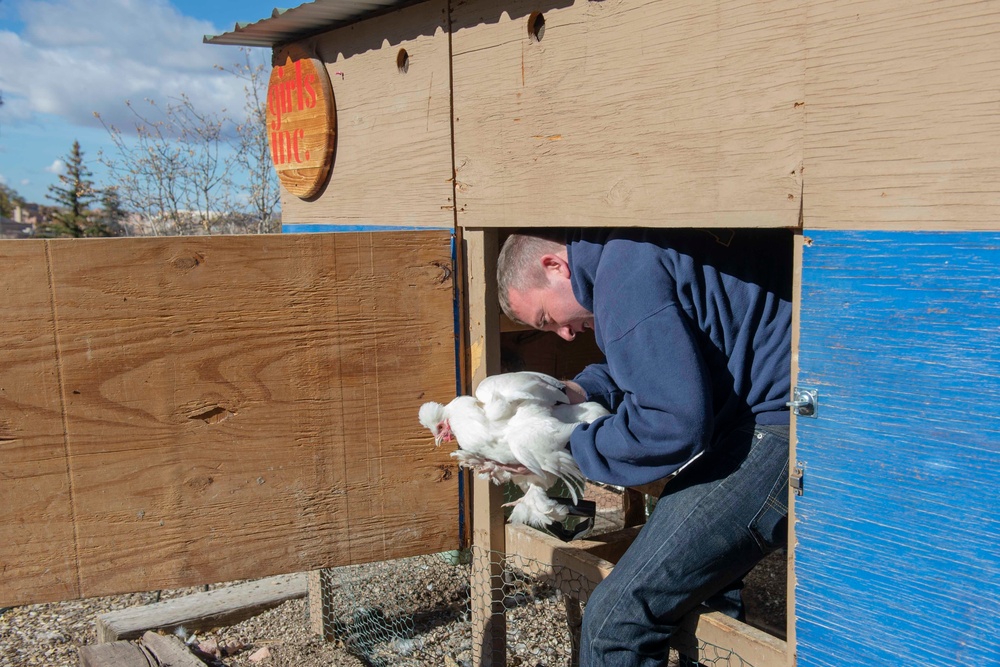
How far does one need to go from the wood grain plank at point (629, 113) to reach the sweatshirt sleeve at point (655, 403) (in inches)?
9.3

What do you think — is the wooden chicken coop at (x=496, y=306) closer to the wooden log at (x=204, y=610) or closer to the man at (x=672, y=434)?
the man at (x=672, y=434)

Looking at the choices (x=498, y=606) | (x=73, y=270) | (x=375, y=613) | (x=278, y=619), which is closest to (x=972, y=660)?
(x=498, y=606)

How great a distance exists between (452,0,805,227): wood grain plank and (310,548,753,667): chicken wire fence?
1720 millimetres

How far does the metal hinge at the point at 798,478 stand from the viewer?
150cm

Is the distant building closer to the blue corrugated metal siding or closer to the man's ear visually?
the man's ear

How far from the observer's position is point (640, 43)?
174cm

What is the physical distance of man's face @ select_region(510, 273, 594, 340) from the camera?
208 cm

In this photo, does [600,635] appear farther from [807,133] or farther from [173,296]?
[173,296]

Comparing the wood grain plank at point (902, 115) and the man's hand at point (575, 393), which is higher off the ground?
the wood grain plank at point (902, 115)

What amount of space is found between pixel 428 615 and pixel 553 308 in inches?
92.0

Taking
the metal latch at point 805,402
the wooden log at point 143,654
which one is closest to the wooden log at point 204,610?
the wooden log at point 143,654

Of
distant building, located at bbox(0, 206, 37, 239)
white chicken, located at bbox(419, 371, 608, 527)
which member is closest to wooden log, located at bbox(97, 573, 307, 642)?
white chicken, located at bbox(419, 371, 608, 527)

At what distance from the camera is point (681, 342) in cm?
166

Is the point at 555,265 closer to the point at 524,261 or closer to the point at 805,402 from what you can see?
the point at 524,261
